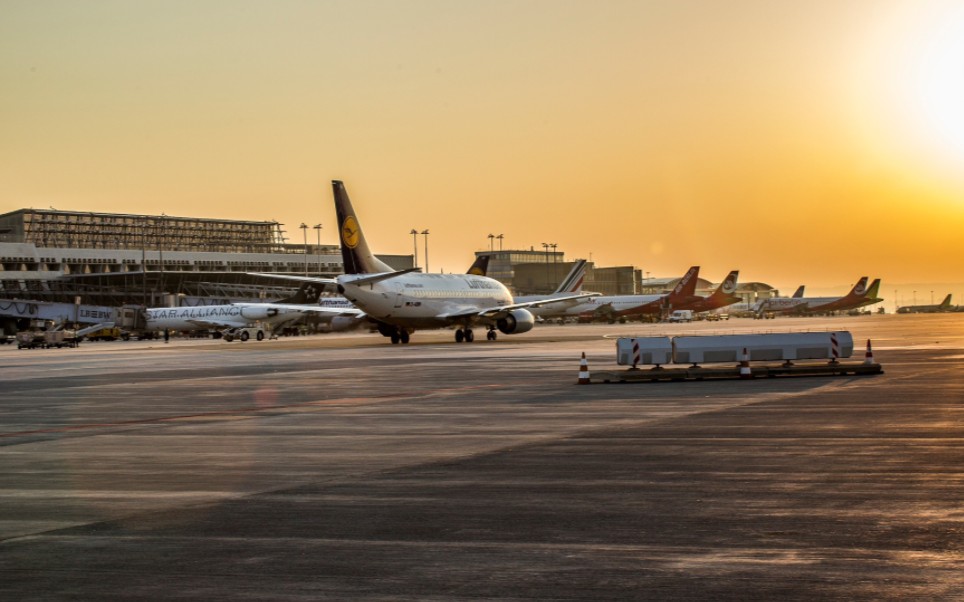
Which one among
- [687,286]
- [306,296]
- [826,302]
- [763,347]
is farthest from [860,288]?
[763,347]

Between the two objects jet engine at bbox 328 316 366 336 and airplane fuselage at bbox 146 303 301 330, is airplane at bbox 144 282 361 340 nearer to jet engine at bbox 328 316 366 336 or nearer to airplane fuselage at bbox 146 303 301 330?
airplane fuselage at bbox 146 303 301 330

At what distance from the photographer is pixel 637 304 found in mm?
139500

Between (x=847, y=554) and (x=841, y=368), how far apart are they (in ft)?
77.4

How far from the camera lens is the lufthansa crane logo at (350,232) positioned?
5753 cm

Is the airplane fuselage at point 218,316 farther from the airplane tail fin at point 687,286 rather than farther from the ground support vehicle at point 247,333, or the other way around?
the airplane tail fin at point 687,286

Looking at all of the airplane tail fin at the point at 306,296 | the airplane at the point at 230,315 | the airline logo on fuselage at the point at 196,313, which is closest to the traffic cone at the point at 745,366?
the airplane at the point at 230,315

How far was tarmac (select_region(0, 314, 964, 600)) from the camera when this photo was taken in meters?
7.91

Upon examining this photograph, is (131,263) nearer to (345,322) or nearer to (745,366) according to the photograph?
(345,322)

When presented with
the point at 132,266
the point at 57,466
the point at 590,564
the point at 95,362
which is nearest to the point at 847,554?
the point at 590,564

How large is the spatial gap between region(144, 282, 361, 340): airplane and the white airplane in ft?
53.4

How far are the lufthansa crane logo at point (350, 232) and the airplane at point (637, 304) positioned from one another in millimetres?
76454

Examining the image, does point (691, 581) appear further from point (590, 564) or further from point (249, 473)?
point (249, 473)

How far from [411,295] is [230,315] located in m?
32.2

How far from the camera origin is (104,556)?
8.98m
